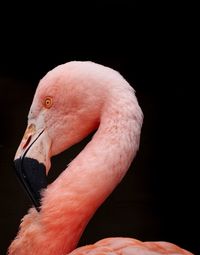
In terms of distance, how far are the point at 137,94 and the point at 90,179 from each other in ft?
3.18

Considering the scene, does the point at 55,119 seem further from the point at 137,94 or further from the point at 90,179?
the point at 137,94

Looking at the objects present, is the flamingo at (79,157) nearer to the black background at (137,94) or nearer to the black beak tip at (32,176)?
the black beak tip at (32,176)

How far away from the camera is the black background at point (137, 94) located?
8.36 ft

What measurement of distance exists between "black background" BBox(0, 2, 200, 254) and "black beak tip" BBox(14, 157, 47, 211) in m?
0.87

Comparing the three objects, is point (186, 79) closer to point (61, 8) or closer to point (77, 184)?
point (61, 8)

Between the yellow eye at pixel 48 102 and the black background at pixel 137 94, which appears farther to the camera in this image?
the black background at pixel 137 94

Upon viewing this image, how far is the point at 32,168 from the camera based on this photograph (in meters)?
1.82

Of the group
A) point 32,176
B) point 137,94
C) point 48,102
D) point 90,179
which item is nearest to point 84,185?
point 90,179

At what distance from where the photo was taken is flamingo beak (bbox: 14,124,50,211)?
1.81 metres

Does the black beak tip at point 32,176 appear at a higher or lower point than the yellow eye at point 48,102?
lower

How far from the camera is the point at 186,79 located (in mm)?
2619

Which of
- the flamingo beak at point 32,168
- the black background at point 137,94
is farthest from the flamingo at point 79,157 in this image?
the black background at point 137,94

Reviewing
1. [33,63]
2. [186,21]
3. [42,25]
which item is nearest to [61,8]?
[42,25]

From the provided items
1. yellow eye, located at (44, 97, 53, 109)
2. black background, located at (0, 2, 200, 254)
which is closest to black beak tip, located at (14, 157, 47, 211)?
yellow eye, located at (44, 97, 53, 109)
